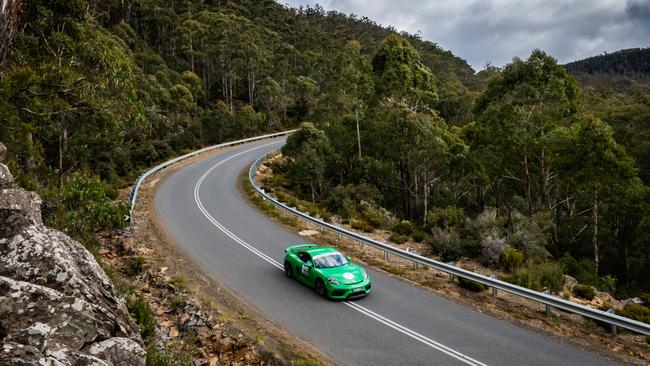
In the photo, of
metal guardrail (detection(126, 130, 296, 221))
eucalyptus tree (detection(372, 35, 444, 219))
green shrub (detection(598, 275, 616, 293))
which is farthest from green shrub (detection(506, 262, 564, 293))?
metal guardrail (detection(126, 130, 296, 221))

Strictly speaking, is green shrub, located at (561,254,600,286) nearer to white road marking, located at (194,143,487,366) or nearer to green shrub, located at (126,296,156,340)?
white road marking, located at (194,143,487,366)

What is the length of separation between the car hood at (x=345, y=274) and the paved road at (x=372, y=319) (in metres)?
0.68

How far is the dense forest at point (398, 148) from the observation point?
648 inches

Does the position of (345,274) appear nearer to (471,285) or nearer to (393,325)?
(393,325)

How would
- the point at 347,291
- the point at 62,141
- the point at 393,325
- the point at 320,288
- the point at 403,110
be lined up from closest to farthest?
the point at 393,325 → the point at 347,291 → the point at 320,288 → the point at 62,141 → the point at 403,110

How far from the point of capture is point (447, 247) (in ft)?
59.8

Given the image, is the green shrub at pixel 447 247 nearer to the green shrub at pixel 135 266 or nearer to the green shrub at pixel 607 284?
the green shrub at pixel 607 284

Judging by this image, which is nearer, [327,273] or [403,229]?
[327,273]

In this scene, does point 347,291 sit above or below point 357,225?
below

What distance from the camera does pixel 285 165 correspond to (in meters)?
41.7

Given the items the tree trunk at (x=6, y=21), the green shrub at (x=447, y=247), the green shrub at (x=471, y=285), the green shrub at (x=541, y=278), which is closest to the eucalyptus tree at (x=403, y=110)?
the green shrub at (x=447, y=247)

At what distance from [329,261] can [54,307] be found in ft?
30.7

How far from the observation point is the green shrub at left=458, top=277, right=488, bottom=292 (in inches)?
570

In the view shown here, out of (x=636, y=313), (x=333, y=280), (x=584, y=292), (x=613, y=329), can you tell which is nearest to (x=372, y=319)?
(x=333, y=280)
